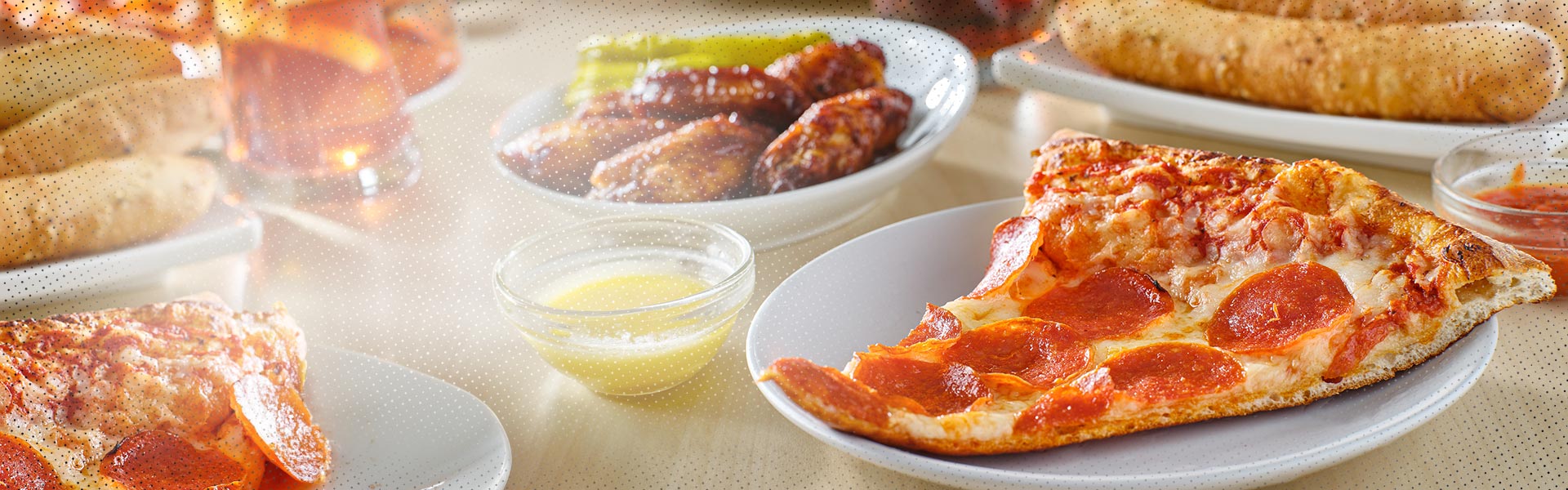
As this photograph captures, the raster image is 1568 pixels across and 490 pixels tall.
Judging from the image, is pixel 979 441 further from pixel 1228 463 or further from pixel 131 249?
pixel 131 249

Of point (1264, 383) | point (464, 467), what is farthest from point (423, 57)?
point (1264, 383)

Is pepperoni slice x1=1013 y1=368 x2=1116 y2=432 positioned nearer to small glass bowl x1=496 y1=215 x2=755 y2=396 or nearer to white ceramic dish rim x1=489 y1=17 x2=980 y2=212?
small glass bowl x1=496 y1=215 x2=755 y2=396

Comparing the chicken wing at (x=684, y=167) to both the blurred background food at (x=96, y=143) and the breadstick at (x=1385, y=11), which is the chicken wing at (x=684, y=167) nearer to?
the blurred background food at (x=96, y=143)

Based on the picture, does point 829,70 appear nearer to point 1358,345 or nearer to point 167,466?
point 1358,345

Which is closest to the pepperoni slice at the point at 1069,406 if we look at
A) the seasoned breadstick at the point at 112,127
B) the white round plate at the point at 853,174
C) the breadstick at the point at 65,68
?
the white round plate at the point at 853,174

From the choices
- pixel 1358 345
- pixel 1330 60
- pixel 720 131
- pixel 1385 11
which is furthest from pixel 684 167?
pixel 1385 11
